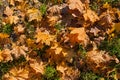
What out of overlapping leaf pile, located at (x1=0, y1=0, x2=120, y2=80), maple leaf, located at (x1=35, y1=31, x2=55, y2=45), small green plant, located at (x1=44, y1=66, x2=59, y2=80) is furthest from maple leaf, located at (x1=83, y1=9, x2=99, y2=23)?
small green plant, located at (x1=44, y1=66, x2=59, y2=80)

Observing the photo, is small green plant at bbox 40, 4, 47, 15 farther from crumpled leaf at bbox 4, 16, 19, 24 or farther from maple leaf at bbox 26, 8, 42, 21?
crumpled leaf at bbox 4, 16, 19, 24

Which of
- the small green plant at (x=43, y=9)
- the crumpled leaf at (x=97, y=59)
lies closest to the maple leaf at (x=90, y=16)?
the crumpled leaf at (x=97, y=59)

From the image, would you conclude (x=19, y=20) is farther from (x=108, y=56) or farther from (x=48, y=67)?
(x=108, y=56)

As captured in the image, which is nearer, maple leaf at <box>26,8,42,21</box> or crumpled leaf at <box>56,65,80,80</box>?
crumpled leaf at <box>56,65,80,80</box>

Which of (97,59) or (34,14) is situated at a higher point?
(34,14)

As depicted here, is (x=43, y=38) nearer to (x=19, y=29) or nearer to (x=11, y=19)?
(x=19, y=29)

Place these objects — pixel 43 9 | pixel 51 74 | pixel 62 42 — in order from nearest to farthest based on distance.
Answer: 1. pixel 51 74
2. pixel 62 42
3. pixel 43 9

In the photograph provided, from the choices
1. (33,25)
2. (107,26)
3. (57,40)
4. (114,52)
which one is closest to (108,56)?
(114,52)

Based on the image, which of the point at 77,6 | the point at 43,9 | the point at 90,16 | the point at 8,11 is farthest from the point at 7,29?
the point at 90,16
